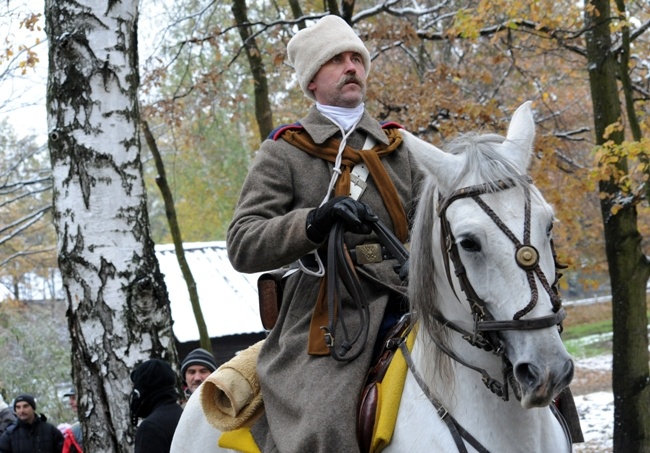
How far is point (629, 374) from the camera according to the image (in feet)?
34.0

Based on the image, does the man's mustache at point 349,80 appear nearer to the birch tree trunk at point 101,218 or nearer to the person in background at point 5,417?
the birch tree trunk at point 101,218

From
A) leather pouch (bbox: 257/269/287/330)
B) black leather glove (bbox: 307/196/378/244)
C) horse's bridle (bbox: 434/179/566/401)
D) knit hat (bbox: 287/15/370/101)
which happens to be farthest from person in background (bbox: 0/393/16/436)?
horse's bridle (bbox: 434/179/566/401)

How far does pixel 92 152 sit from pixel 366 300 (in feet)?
10.2

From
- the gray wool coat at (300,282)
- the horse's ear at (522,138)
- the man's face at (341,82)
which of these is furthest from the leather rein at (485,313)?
the man's face at (341,82)

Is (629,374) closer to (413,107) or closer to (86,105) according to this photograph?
(413,107)

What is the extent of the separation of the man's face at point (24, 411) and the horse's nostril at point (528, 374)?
368 inches

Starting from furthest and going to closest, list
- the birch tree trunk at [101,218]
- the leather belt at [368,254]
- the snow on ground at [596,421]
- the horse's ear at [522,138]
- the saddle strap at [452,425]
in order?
the snow on ground at [596,421] → the birch tree trunk at [101,218] → the leather belt at [368,254] → the horse's ear at [522,138] → the saddle strap at [452,425]

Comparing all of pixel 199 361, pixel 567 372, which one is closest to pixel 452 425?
pixel 567 372

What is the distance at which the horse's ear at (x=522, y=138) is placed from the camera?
3155 mm

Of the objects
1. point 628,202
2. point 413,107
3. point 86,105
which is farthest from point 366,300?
point 413,107

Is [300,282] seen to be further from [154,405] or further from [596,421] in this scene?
[596,421]

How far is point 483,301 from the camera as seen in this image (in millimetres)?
2867

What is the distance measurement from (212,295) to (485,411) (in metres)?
17.2

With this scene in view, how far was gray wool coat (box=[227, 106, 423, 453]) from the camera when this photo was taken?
331cm
